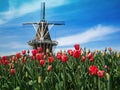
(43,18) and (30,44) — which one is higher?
(43,18)

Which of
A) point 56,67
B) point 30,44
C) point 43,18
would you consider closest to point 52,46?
point 30,44

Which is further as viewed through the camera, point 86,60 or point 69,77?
point 86,60

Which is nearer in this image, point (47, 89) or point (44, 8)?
point (47, 89)

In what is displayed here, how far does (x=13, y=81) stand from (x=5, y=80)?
2.09 ft

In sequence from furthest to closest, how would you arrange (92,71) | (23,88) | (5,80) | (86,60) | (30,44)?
(30,44), (86,60), (5,80), (23,88), (92,71)

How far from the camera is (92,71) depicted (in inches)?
Answer: 204

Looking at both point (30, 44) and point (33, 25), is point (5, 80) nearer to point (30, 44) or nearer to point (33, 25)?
point (30, 44)

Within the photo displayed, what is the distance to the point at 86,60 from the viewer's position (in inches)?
300

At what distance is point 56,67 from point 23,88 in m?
2.08

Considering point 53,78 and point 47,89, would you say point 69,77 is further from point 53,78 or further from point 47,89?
point 47,89

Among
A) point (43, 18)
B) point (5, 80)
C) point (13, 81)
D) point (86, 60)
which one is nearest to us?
point (13, 81)

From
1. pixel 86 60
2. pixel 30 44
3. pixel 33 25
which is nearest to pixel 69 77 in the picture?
pixel 86 60

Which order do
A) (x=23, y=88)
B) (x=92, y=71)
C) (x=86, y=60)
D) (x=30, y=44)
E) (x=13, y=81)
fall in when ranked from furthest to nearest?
1. (x=30, y=44)
2. (x=86, y=60)
3. (x=13, y=81)
4. (x=23, y=88)
5. (x=92, y=71)

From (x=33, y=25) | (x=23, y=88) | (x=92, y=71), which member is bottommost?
(x=23, y=88)
